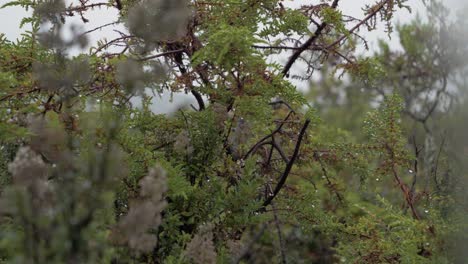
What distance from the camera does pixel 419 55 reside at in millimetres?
7773

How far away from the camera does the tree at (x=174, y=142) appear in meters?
1.25

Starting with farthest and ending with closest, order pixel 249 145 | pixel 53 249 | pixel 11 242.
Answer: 1. pixel 249 145
2. pixel 11 242
3. pixel 53 249

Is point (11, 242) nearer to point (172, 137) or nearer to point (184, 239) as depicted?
point (184, 239)

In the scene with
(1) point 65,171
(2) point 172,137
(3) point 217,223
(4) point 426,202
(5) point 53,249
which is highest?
(4) point 426,202

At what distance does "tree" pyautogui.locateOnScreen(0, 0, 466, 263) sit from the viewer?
125 cm

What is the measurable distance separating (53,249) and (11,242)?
0.19 m

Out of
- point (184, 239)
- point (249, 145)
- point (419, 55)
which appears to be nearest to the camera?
point (184, 239)

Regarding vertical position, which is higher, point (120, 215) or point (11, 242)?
point (120, 215)

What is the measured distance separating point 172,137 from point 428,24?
6556 millimetres

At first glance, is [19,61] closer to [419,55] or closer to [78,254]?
[78,254]

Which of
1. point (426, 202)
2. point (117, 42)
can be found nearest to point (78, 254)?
point (117, 42)

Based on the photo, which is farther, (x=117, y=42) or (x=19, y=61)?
(x=117, y=42)

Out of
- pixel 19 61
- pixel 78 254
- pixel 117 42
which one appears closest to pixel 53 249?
pixel 78 254

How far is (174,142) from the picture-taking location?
2219 millimetres
